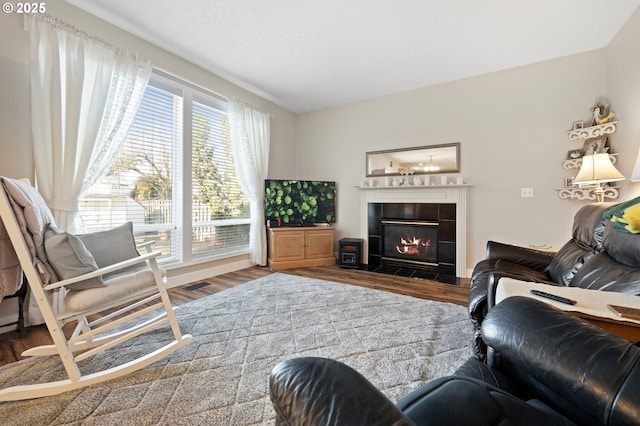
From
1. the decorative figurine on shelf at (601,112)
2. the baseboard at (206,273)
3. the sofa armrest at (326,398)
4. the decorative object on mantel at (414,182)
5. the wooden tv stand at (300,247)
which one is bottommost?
the baseboard at (206,273)

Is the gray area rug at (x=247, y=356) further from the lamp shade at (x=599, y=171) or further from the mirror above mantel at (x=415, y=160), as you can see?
the mirror above mantel at (x=415, y=160)

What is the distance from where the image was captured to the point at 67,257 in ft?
4.59

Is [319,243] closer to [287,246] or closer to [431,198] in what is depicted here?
[287,246]

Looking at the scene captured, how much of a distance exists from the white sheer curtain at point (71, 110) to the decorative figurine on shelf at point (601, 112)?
15.5ft

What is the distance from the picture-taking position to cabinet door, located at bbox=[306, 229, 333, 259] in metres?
4.15

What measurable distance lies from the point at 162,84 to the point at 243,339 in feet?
9.37

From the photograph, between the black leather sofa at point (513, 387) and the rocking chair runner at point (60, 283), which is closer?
the black leather sofa at point (513, 387)

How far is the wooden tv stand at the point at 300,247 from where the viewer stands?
3.95m

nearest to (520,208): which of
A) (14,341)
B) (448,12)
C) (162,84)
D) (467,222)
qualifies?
(467,222)

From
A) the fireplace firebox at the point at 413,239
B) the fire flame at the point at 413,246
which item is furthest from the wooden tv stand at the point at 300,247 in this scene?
the fire flame at the point at 413,246

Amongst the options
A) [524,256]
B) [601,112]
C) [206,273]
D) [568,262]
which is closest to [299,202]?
[206,273]

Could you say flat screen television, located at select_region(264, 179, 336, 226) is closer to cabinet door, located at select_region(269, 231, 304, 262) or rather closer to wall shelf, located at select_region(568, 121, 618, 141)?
cabinet door, located at select_region(269, 231, 304, 262)

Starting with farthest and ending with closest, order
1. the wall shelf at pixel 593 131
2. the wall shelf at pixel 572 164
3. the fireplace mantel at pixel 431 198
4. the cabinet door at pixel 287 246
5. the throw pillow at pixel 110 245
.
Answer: the cabinet door at pixel 287 246 < the fireplace mantel at pixel 431 198 < the wall shelf at pixel 572 164 < the wall shelf at pixel 593 131 < the throw pillow at pixel 110 245

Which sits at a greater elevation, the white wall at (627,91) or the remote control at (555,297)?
the white wall at (627,91)
